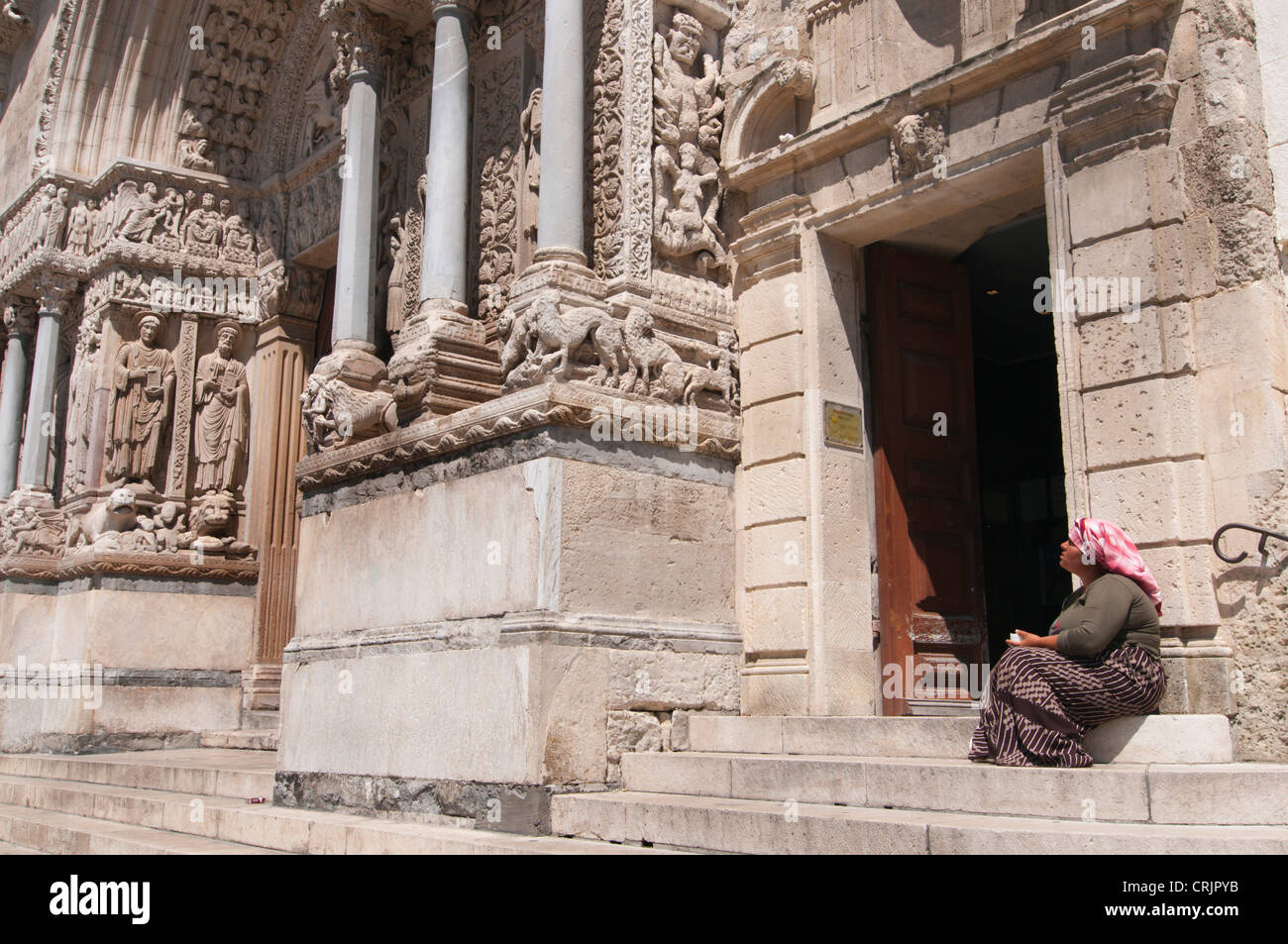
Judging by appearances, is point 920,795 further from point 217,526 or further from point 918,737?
point 217,526

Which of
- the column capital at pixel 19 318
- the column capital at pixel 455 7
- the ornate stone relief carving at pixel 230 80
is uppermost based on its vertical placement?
the ornate stone relief carving at pixel 230 80

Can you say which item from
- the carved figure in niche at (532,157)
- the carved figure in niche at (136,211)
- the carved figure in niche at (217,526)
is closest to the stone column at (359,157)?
the carved figure in niche at (532,157)

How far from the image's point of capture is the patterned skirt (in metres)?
4.69

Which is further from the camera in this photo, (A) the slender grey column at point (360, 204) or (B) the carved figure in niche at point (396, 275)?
(B) the carved figure in niche at point (396, 275)

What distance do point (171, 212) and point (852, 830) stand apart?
10.4 metres

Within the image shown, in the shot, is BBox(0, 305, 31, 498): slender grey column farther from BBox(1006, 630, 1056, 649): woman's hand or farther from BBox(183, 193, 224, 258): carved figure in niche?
BBox(1006, 630, 1056, 649): woman's hand

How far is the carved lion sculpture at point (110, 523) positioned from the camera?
11.2 m

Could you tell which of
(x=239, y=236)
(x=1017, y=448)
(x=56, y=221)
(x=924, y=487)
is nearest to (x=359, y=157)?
(x=239, y=236)

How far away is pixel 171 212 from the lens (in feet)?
40.1

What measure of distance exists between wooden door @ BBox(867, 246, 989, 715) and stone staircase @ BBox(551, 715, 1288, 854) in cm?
128

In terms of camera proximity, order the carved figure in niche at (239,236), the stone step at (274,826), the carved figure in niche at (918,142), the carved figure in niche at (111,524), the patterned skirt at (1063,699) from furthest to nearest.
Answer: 1. the carved figure in niche at (239,236)
2. the carved figure in niche at (111,524)
3. the carved figure in niche at (918,142)
4. the stone step at (274,826)
5. the patterned skirt at (1063,699)

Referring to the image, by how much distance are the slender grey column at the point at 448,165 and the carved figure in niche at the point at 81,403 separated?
5.53 meters

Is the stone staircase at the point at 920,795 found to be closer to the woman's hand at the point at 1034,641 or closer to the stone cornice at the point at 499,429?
the woman's hand at the point at 1034,641
